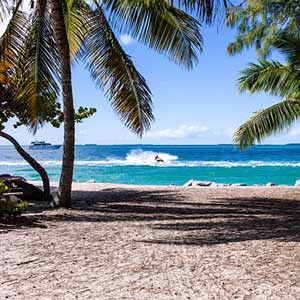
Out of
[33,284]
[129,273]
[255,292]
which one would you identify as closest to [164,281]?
[129,273]

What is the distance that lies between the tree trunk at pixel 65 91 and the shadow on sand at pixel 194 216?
31.6 inches

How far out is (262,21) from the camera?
1143 cm

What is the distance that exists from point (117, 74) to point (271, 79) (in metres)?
4.91

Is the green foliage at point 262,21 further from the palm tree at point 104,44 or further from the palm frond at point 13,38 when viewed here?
the palm frond at point 13,38

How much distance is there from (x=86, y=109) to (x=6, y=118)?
2.11 metres

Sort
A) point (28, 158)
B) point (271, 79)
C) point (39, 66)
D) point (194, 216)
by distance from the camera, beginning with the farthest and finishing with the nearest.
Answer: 1. point (271, 79)
2. point (28, 158)
3. point (39, 66)
4. point (194, 216)

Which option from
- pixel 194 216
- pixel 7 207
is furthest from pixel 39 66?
pixel 194 216

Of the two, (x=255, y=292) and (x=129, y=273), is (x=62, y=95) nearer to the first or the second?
(x=129, y=273)

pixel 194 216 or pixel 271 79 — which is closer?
pixel 194 216

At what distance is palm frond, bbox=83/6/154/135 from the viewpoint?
1117 centimetres

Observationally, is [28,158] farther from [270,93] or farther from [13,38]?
[270,93]

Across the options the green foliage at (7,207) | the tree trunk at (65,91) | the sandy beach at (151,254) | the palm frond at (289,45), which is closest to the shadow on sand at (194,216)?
the sandy beach at (151,254)

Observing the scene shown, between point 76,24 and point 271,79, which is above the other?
point 76,24

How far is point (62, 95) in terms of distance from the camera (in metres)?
9.91
